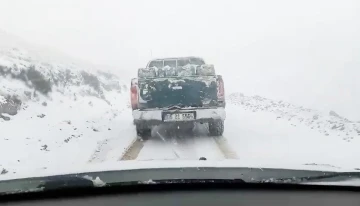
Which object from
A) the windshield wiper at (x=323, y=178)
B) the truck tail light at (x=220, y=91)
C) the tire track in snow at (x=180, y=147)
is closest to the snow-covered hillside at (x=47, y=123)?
the tire track in snow at (x=180, y=147)

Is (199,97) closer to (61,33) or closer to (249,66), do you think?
(61,33)

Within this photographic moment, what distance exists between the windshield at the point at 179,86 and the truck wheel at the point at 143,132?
3cm

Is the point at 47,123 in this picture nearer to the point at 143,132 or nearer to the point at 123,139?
the point at 123,139

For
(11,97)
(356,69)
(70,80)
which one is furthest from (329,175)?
(356,69)

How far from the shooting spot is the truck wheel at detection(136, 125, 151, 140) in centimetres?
1059

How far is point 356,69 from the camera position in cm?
5050

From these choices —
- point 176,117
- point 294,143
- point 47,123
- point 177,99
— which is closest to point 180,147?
point 176,117

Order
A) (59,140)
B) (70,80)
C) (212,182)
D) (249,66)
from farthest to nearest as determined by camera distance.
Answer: (249,66), (70,80), (59,140), (212,182)

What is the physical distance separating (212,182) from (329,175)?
0.86 m

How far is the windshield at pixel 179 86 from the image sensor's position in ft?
28.8

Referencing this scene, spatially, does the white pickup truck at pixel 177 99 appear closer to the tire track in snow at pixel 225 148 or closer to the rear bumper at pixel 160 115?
the rear bumper at pixel 160 115

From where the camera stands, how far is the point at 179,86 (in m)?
10.2

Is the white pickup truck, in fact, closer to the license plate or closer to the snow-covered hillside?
the license plate

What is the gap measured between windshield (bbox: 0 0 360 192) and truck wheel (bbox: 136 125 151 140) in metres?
0.03
